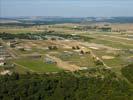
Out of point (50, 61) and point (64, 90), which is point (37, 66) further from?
point (64, 90)

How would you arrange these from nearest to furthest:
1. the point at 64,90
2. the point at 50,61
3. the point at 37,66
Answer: the point at 64,90 → the point at 37,66 → the point at 50,61

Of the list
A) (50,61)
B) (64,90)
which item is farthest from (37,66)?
(64,90)

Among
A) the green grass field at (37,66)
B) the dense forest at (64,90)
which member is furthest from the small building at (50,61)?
the dense forest at (64,90)

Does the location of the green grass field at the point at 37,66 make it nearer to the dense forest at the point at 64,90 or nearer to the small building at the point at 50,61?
the small building at the point at 50,61

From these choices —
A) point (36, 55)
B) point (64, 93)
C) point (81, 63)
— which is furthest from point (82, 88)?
point (36, 55)

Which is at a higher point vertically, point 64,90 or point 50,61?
point 64,90

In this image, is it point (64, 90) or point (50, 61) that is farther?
point (50, 61)

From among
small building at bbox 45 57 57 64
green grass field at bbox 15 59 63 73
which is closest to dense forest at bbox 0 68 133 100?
green grass field at bbox 15 59 63 73

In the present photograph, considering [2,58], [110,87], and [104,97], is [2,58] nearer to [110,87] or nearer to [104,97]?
[110,87]
